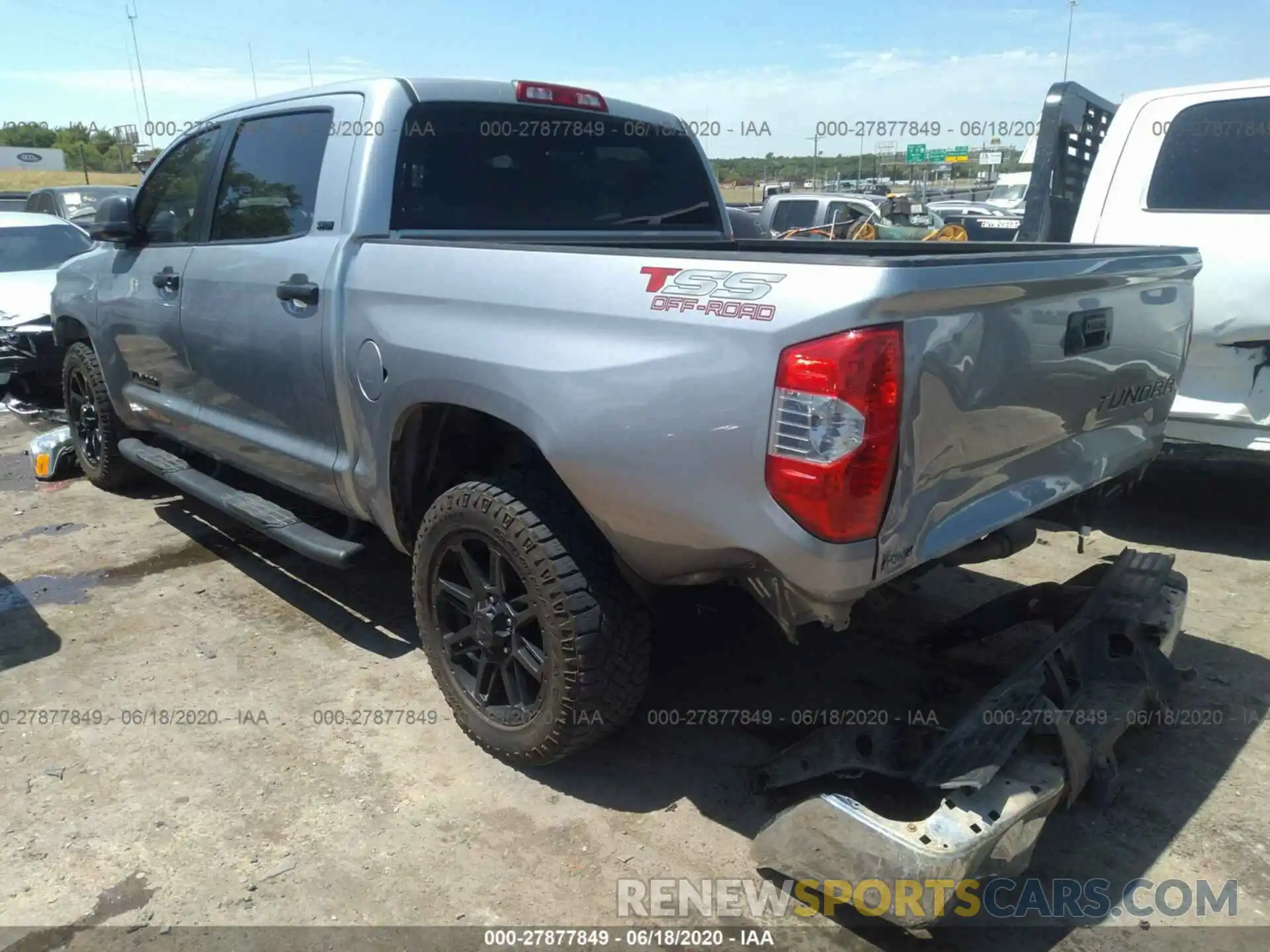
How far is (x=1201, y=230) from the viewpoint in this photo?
457 cm

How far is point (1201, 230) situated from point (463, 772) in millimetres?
4154

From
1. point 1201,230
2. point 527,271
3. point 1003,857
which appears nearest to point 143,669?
point 527,271

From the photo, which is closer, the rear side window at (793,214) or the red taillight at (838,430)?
the red taillight at (838,430)

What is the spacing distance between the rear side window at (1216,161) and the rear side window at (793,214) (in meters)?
10.3

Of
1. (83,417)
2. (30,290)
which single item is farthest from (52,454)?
(30,290)

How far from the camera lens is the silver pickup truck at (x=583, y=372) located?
208cm

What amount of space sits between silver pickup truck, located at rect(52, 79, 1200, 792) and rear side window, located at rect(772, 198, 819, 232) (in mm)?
11087

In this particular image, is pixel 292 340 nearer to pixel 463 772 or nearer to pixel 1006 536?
pixel 463 772

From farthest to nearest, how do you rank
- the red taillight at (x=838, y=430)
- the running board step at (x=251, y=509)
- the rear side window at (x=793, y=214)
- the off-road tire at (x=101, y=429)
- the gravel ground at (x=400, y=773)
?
the rear side window at (x=793, y=214) → the off-road tire at (x=101, y=429) → the running board step at (x=251, y=509) → the gravel ground at (x=400, y=773) → the red taillight at (x=838, y=430)

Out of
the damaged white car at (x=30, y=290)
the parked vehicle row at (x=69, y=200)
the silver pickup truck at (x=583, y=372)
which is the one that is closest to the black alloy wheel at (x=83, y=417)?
the damaged white car at (x=30, y=290)

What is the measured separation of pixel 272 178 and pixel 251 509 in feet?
4.28

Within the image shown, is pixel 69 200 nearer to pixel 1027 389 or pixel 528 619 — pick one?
pixel 528 619

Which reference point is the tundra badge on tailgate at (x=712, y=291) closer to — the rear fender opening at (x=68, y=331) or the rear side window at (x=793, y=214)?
the rear fender opening at (x=68, y=331)

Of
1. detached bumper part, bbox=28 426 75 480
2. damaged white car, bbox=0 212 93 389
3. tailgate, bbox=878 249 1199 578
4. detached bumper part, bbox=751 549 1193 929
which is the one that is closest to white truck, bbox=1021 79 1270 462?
tailgate, bbox=878 249 1199 578
